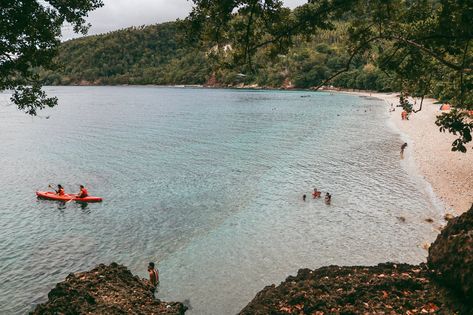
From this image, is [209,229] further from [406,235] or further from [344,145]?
[344,145]

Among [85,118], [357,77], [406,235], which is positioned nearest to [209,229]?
[406,235]

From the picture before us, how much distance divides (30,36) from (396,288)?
14806 millimetres

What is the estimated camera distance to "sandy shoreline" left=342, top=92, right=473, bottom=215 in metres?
27.8

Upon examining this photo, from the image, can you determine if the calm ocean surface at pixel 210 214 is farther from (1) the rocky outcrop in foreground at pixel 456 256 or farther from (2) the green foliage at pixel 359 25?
(2) the green foliage at pixel 359 25

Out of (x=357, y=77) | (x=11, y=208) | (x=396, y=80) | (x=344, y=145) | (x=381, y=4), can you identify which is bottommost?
Answer: (x=11, y=208)

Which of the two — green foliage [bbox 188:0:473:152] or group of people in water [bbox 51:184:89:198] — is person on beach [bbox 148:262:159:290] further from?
group of people in water [bbox 51:184:89:198]

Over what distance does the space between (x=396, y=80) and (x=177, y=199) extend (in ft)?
66.9

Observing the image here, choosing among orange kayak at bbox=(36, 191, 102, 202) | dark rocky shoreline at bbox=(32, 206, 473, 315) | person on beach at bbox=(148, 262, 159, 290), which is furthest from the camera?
orange kayak at bbox=(36, 191, 102, 202)

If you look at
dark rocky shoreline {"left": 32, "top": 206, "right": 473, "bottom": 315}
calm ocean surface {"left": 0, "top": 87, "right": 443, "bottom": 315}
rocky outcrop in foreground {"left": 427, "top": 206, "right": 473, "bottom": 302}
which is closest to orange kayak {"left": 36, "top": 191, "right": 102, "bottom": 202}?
calm ocean surface {"left": 0, "top": 87, "right": 443, "bottom": 315}

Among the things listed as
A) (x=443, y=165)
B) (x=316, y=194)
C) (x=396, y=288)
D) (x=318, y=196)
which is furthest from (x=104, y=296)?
(x=443, y=165)

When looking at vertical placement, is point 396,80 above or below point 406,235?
above

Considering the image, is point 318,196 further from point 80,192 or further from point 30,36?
point 30,36

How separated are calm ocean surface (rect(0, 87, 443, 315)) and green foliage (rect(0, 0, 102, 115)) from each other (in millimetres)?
10237

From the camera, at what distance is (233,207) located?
29.3 metres
